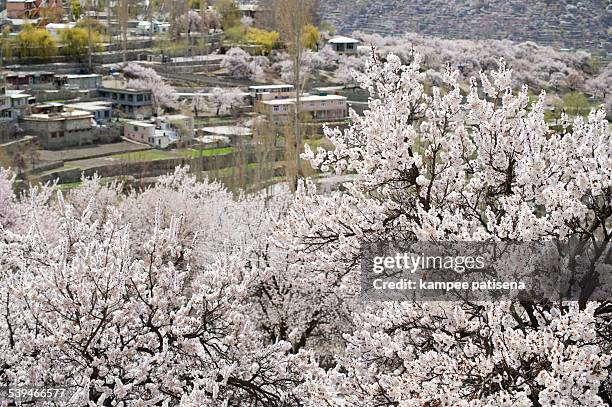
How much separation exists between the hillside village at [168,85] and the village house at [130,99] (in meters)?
0.04

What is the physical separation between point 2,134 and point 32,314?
67.9ft

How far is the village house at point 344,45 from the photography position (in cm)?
3516

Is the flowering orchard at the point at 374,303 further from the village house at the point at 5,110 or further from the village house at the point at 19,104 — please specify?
the village house at the point at 19,104

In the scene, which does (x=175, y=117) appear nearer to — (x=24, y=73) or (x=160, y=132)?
(x=160, y=132)

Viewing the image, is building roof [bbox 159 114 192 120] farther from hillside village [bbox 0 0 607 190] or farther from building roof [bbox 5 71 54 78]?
building roof [bbox 5 71 54 78]

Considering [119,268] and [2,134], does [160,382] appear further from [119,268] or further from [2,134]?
[2,134]

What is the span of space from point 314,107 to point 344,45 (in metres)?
9.47

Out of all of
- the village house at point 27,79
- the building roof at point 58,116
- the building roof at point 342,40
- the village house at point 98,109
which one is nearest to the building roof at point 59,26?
the village house at point 27,79

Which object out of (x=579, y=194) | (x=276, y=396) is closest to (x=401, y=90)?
(x=579, y=194)

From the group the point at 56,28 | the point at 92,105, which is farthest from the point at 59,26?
the point at 92,105

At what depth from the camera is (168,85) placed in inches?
1209

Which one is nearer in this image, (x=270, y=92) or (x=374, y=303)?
(x=374, y=303)

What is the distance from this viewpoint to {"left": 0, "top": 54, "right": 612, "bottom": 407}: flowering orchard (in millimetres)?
4297

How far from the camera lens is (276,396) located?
535 centimetres
